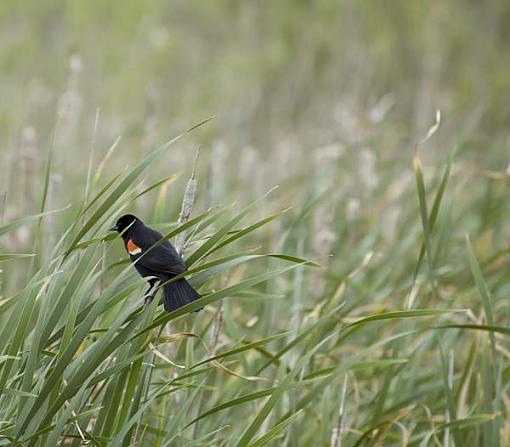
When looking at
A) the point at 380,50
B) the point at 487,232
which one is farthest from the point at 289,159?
the point at 380,50

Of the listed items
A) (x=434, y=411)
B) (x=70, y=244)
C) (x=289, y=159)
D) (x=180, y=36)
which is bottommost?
(x=434, y=411)

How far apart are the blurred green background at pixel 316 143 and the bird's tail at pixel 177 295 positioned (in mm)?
290

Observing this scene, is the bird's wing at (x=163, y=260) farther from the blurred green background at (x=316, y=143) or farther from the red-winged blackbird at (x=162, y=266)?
the blurred green background at (x=316, y=143)

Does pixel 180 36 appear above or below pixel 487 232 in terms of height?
above

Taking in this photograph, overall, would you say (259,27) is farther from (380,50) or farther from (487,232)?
(487,232)

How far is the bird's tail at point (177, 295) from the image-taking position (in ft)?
5.01

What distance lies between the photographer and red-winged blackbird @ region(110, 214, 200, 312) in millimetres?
1542

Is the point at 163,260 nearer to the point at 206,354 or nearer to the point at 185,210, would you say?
the point at 185,210

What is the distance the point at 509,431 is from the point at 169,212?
7.05ft

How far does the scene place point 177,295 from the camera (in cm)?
155

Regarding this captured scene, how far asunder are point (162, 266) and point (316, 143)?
246 inches

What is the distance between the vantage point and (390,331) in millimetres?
3316

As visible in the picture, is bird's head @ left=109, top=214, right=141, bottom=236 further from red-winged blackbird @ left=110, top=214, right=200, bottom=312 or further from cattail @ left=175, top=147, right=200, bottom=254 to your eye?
cattail @ left=175, top=147, right=200, bottom=254

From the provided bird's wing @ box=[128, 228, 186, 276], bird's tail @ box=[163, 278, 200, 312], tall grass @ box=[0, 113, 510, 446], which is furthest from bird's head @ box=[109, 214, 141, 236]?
bird's tail @ box=[163, 278, 200, 312]
